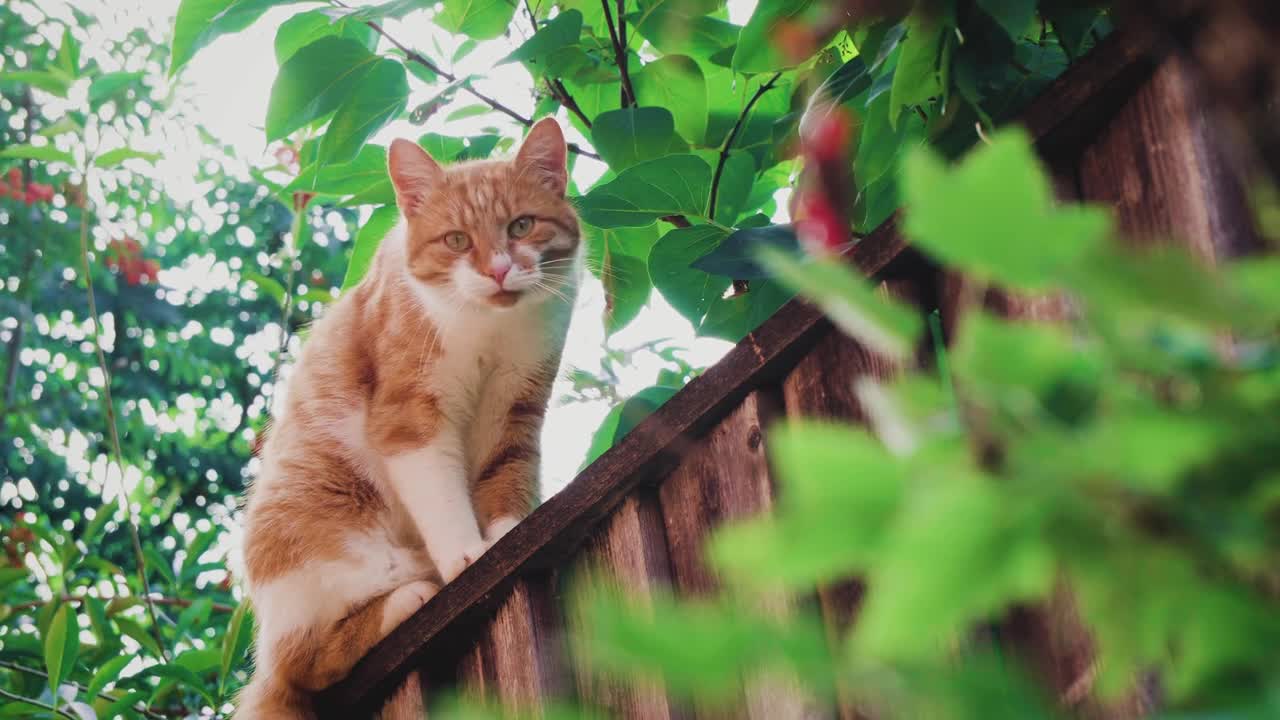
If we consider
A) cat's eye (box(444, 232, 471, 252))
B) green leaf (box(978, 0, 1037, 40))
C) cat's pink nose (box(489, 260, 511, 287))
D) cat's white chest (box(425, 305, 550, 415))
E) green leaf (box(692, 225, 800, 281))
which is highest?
cat's eye (box(444, 232, 471, 252))

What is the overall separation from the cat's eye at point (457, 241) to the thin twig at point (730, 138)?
1.01m

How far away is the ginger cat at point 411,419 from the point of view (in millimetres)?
2145

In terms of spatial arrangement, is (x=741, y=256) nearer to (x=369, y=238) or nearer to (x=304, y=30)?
(x=304, y=30)

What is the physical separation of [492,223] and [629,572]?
159 cm

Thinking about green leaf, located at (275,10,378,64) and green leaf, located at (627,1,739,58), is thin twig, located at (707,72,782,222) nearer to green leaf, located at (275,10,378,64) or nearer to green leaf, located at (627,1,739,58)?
green leaf, located at (627,1,739,58)

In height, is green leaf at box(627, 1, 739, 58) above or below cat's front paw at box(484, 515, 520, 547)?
above

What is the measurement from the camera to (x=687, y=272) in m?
1.81

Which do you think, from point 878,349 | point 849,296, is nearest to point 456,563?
point 878,349

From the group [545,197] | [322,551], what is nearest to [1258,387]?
[322,551]

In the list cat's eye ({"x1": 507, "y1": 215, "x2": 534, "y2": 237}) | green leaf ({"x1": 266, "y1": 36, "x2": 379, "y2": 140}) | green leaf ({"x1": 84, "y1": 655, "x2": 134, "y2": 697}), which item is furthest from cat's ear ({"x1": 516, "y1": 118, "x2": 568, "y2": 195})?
green leaf ({"x1": 84, "y1": 655, "x2": 134, "y2": 697})

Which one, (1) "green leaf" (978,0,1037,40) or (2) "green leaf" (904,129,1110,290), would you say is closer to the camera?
(2) "green leaf" (904,129,1110,290)

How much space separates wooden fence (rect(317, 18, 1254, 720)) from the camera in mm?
1024

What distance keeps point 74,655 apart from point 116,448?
530mm

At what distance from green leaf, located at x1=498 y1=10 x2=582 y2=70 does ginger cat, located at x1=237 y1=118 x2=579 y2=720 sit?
2.52 ft
